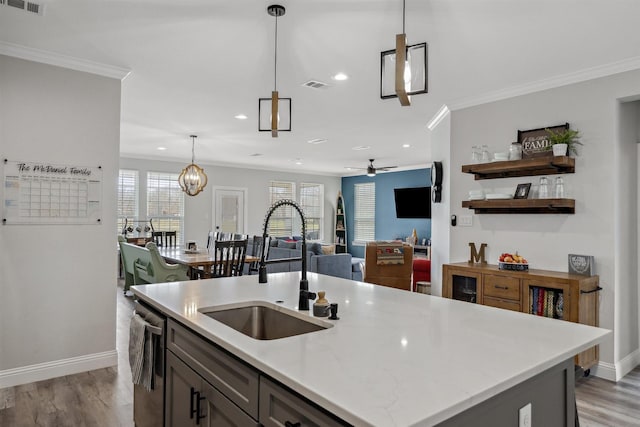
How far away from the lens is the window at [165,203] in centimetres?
876

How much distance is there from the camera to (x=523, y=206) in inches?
147

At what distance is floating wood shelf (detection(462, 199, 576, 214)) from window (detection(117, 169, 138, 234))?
6881 mm

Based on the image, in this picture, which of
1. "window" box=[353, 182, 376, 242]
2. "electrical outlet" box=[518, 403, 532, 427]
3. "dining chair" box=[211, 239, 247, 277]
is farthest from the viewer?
"window" box=[353, 182, 376, 242]

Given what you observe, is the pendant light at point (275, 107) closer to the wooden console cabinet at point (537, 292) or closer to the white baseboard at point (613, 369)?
the wooden console cabinet at point (537, 292)

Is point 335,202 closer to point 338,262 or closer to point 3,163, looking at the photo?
point 338,262

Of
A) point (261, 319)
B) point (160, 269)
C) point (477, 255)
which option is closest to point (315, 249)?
point (160, 269)

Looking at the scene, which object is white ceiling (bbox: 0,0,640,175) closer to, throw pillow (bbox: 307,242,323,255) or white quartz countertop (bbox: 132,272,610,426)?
white quartz countertop (bbox: 132,272,610,426)

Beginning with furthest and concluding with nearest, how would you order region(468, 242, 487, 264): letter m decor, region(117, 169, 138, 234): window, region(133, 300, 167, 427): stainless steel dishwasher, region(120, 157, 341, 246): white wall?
region(120, 157, 341, 246): white wall → region(117, 169, 138, 234): window → region(468, 242, 487, 264): letter m decor → region(133, 300, 167, 427): stainless steel dishwasher

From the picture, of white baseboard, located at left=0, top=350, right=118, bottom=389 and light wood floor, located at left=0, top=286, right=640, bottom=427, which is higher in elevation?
white baseboard, located at left=0, top=350, right=118, bottom=389

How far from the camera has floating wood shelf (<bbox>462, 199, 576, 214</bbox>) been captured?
3.51 m

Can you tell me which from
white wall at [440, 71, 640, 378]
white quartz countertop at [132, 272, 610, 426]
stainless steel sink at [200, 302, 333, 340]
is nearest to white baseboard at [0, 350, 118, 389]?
white quartz countertop at [132, 272, 610, 426]

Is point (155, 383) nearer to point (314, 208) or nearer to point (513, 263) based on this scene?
point (513, 263)

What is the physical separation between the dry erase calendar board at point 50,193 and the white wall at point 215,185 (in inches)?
211

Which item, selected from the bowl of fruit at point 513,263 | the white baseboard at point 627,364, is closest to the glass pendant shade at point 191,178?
the bowl of fruit at point 513,263
